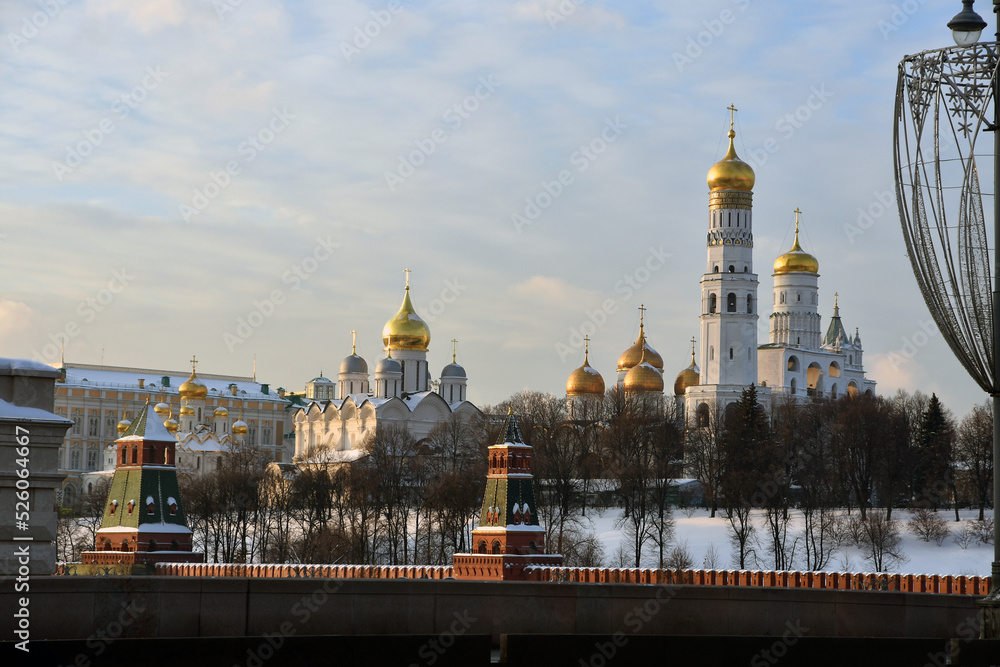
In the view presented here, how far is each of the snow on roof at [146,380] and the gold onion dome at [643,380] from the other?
1305 inches

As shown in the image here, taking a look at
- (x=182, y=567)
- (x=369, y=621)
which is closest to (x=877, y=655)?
(x=369, y=621)

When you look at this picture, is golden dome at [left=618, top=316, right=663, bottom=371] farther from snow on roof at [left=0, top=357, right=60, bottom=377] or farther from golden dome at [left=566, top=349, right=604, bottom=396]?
snow on roof at [left=0, top=357, right=60, bottom=377]

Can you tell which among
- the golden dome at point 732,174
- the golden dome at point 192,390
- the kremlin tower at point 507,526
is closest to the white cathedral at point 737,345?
the golden dome at point 732,174

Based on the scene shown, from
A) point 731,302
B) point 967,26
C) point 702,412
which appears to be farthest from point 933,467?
point 967,26

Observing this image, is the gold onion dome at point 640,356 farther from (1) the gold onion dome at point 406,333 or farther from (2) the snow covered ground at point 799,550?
(2) the snow covered ground at point 799,550

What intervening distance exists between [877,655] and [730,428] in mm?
55322

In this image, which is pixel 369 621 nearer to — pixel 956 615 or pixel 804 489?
pixel 956 615

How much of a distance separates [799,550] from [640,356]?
40.1m

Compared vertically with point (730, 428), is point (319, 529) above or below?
below

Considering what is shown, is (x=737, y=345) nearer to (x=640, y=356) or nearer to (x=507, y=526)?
(x=640, y=356)

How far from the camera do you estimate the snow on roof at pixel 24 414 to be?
10680mm

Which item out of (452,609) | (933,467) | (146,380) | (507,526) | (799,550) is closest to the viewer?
(452,609)

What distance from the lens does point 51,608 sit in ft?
36.1

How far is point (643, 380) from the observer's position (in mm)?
87750
